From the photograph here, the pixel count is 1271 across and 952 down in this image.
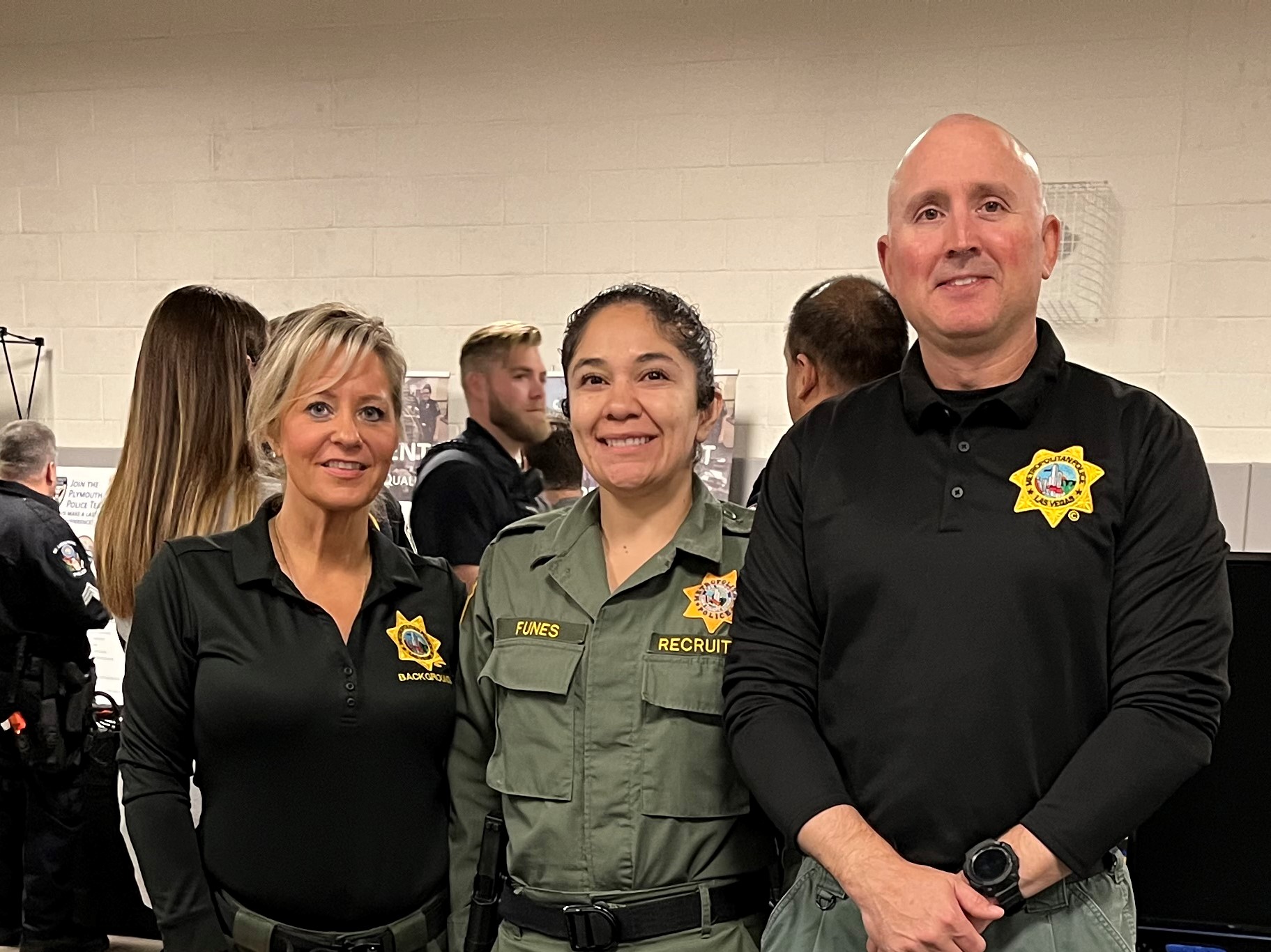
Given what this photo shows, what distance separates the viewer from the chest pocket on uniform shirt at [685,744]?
1.54 meters

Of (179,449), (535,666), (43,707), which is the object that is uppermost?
(179,449)

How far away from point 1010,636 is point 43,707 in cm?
325

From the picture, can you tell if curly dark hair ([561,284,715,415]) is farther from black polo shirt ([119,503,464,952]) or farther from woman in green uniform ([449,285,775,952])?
black polo shirt ([119,503,464,952])

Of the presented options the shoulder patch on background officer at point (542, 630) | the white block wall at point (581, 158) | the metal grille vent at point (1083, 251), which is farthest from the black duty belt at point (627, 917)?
the metal grille vent at point (1083, 251)

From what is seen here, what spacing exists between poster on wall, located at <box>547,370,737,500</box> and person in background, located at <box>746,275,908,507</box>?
68.2 inches

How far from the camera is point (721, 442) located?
4109 millimetres

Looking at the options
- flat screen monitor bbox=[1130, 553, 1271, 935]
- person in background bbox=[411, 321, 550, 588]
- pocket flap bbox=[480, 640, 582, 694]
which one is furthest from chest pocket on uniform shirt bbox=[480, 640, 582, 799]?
person in background bbox=[411, 321, 550, 588]

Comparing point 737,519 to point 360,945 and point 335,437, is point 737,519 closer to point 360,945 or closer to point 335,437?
point 335,437

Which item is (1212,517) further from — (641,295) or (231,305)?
(231,305)

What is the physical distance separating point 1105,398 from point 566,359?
0.75 metres

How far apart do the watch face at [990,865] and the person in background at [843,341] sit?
3.35ft

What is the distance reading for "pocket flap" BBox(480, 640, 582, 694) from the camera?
1.58m

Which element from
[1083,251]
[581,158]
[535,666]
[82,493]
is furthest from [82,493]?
[1083,251]

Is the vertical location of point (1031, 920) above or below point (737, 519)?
below
